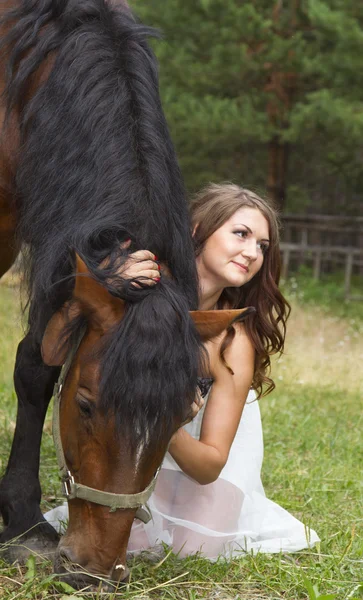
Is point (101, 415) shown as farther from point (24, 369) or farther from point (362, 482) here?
point (362, 482)

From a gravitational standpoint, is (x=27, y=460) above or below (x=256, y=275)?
below

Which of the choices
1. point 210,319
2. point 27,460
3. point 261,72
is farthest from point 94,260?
point 261,72

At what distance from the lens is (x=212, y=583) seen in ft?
8.38

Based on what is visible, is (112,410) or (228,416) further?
(228,416)

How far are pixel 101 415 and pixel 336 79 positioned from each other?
7.98 meters

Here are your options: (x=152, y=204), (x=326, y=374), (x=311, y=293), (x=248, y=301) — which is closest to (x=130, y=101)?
(x=152, y=204)

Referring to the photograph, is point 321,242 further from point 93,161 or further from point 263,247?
point 93,161

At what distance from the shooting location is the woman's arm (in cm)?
256

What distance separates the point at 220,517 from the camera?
9.34 feet

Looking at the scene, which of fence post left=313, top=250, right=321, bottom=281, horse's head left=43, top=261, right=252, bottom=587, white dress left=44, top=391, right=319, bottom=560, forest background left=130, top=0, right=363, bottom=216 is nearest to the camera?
horse's head left=43, top=261, right=252, bottom=587

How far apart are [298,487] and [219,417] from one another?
4.02 feet

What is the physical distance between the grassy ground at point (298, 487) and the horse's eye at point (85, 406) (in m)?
0.52

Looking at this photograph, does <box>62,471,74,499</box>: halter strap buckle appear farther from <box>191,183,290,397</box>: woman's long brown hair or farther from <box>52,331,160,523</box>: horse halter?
<box>191,183,290,397</box>: woman's long brown hair

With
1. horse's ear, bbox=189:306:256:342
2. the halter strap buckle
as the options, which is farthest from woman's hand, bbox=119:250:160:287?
the halter strap buckle
